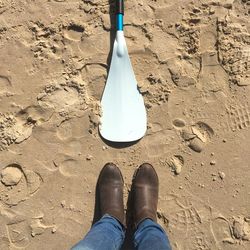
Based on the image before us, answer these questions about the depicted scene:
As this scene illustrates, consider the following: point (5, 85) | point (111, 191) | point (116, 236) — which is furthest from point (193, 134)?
point (5, 85)

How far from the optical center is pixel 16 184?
219 cm

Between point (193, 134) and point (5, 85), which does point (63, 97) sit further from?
point (193, 134)

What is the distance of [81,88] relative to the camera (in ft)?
7.14

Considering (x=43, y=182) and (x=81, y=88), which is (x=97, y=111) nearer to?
(x=81, y=88)

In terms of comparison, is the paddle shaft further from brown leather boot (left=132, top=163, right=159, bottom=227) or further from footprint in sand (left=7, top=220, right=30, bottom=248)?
footprint in sand (left=7, top=220, right=30, bottom=248)

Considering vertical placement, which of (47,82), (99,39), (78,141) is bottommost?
(78,141)

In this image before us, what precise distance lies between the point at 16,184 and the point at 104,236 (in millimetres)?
576

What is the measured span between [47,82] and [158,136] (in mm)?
690

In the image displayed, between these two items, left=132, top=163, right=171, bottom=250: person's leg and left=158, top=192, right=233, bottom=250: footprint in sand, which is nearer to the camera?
left=132, top=163, right=171, bottom=250: person's leg

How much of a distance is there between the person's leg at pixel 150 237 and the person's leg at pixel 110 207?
0.11 m

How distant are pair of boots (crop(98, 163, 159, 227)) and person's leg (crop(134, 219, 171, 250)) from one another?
0.23ft

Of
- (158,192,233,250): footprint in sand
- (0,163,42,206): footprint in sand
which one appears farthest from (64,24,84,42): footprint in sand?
(158,192,233,250): footprint in sand

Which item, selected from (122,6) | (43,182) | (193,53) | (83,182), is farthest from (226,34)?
(43,182)

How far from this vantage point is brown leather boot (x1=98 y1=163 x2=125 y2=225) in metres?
2.20
